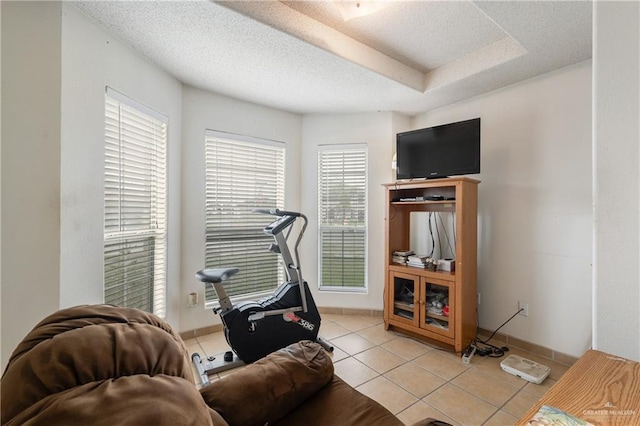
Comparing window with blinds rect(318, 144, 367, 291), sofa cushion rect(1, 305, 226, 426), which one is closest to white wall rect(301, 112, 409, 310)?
window with blinds rect(318, 144, 367, 291)

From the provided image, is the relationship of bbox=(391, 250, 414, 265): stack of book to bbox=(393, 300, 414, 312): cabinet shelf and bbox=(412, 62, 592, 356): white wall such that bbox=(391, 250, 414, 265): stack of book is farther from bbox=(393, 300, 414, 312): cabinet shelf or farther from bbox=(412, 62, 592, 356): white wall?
bbox=(412, 62, 592, 356): white wall

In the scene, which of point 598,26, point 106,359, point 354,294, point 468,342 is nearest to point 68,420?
point 106,359

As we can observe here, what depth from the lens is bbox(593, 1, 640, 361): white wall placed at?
40.4 inches

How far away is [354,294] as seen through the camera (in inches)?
133

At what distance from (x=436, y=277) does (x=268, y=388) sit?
199 cm

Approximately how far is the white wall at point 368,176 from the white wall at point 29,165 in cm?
235

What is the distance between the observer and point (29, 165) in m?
1.45

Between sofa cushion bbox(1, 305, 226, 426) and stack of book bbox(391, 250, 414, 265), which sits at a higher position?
sofa cushion bbox(1, 305, 226, 426)

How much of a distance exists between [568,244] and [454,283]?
0.98 m

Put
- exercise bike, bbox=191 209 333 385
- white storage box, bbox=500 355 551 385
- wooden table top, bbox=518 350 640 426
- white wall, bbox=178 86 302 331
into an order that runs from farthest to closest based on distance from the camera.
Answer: white wall, bbox=178 86 302 331 → exercise bike, bbox=191 209 333 385 → white storage box, bbox=500 355 551 385 → wooden table top, bbox=518 350 640 426

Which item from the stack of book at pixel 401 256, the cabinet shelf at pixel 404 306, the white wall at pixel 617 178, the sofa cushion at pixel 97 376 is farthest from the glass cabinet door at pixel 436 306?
the sofa cushion at pixel 97 376

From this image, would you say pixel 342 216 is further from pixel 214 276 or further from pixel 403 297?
pixel 214 276

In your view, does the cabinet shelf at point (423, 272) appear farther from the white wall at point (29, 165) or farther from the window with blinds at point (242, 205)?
the white wall at point (29, 165)

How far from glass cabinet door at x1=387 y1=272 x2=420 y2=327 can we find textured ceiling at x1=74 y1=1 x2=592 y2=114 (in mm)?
1928
